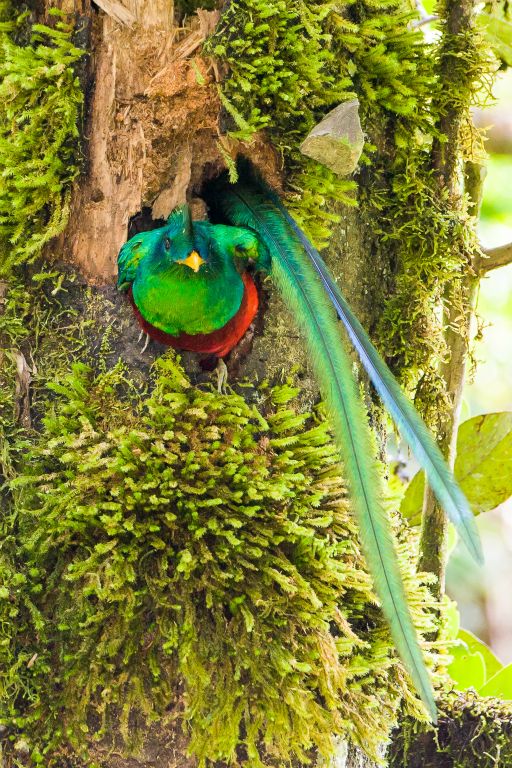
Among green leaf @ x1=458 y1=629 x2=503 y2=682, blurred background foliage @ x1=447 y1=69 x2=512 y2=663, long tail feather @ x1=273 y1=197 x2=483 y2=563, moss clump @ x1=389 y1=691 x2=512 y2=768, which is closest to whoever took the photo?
long tail feather @ x1=273 y1=197 x2=483 y2=563

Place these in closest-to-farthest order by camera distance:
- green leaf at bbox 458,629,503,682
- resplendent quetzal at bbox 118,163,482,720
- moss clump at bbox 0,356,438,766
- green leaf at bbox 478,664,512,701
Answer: resplendent quetzal at bbox 118,163,482,720
moss clump at bbox 0,356,438,766
green leaf at bbox 478,664,512,701
green leaf at bbox 458,629,503,682

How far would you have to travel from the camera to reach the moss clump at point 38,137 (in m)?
1.59

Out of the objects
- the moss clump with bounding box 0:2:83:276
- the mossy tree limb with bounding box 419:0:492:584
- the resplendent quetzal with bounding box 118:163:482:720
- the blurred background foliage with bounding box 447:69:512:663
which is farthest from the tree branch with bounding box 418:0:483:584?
the blurred background foliage with bounding box 447:69:512:663

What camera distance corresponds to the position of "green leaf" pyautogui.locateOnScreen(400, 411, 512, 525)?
2031 mm

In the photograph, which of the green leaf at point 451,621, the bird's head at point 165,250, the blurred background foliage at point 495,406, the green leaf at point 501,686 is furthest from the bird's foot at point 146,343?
the blurred background foliage at point 495,406

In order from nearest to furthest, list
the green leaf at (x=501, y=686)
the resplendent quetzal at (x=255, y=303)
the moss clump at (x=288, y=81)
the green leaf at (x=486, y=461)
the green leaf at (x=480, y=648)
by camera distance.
Result: 1. the resplendent quetzal at (x=255, y=303)
2. the moss clump at (x=288, y=81)
3. the green leaf at (x=501, y=686)
4. the green leaf at (x=486, y=461)
5. the green leaf at (x=480, y=648)

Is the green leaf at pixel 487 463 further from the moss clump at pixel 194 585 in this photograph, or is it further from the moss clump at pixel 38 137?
the moss clump at pixel 38 137

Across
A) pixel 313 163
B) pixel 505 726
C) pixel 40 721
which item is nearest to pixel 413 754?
pixel 505 726

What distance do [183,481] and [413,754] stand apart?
0.84m

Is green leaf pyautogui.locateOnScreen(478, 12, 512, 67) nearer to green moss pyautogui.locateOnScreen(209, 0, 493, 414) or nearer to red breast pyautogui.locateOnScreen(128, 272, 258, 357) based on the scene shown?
green moss pyautogui.locateOnScreen(209, 0, 493, 414)

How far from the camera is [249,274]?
1663 mm

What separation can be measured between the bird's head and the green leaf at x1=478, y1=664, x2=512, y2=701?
1134mm

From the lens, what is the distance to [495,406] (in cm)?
498

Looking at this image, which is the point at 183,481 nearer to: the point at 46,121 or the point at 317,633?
the point at 317,633
